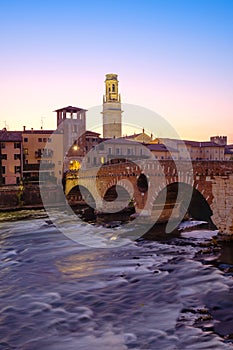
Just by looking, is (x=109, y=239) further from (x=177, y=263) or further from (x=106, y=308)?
(x=106, y=308)

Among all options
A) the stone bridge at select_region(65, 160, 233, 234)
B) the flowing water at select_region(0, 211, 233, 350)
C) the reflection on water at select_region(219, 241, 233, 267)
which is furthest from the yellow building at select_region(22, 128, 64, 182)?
the reflection on water at select_region(219, 241, 233, 267)

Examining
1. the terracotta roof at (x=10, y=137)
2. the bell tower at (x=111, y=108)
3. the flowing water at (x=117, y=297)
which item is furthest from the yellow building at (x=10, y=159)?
the bell tower at (x=111, y=108)

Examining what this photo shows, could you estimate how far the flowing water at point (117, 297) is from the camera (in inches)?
462

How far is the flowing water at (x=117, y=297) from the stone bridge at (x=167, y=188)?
3.11 m

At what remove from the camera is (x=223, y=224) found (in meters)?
22.8

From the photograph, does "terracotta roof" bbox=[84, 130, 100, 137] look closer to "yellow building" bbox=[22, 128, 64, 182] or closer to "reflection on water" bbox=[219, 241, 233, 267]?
"yellow building" bbox=[22, 128, 64, 182]

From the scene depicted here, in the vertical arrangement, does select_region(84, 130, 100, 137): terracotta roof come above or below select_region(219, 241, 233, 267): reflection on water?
above

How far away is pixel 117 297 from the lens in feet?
49.9

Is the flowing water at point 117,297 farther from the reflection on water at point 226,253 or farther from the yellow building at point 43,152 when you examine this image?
the yellow building at point 43,152

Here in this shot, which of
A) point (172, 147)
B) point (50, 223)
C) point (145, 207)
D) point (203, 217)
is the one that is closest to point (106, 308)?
point (145, 207)

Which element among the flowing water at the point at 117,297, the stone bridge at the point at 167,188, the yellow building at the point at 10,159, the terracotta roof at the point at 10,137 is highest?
the terracotta roof at the point at 10,137

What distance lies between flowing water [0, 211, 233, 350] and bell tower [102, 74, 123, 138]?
241 ft

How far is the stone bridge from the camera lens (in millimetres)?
22688

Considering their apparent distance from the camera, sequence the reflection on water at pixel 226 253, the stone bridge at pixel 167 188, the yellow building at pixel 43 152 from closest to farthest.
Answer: the reflection on water at pixel 226 253, the stone bridge at pixel 167 188, the yellow building at pixel 43 152
